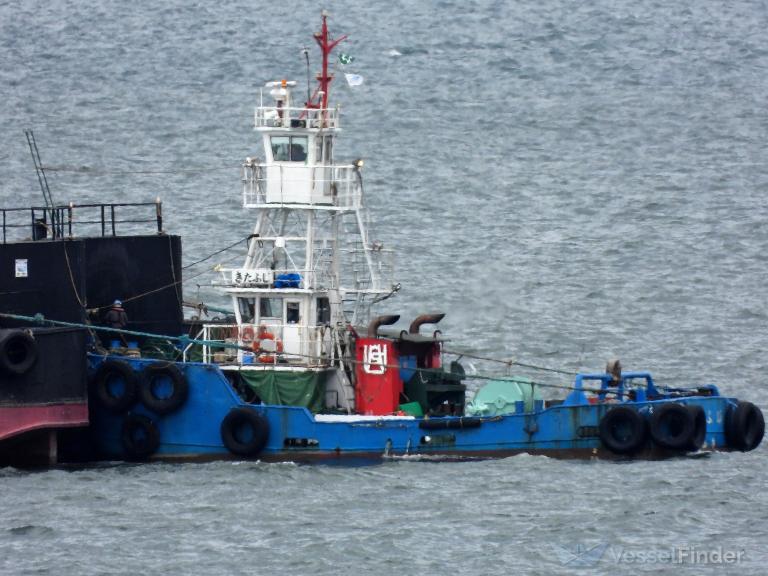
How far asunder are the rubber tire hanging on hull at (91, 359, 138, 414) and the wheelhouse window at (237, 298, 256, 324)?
2238mm

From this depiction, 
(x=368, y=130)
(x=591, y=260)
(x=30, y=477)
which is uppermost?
(x=368, y=130)

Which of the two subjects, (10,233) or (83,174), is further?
(83,174)

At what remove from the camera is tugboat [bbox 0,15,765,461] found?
3612 cm

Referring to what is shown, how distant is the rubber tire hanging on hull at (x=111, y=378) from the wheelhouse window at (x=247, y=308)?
7.34 feet

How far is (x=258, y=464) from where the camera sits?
118ft

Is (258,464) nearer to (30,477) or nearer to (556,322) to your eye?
(30,477)

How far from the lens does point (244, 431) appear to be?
36281 mm

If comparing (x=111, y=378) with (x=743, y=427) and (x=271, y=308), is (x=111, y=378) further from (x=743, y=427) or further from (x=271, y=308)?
(x=743, y=427)

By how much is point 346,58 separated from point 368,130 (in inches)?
1328

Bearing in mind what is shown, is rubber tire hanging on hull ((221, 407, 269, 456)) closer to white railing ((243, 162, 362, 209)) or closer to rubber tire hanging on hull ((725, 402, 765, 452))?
white railing ((243, 162, 362, 209))

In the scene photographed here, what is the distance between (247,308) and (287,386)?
1720 millimetres

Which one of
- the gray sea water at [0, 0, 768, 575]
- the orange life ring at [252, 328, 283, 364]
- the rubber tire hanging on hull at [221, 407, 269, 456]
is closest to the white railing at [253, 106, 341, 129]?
the orange life ring at [252, 328, 283, 364]

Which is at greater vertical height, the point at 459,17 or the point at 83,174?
the point at 459,17

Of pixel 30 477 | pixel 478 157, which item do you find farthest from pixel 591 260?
pixel 30 477
